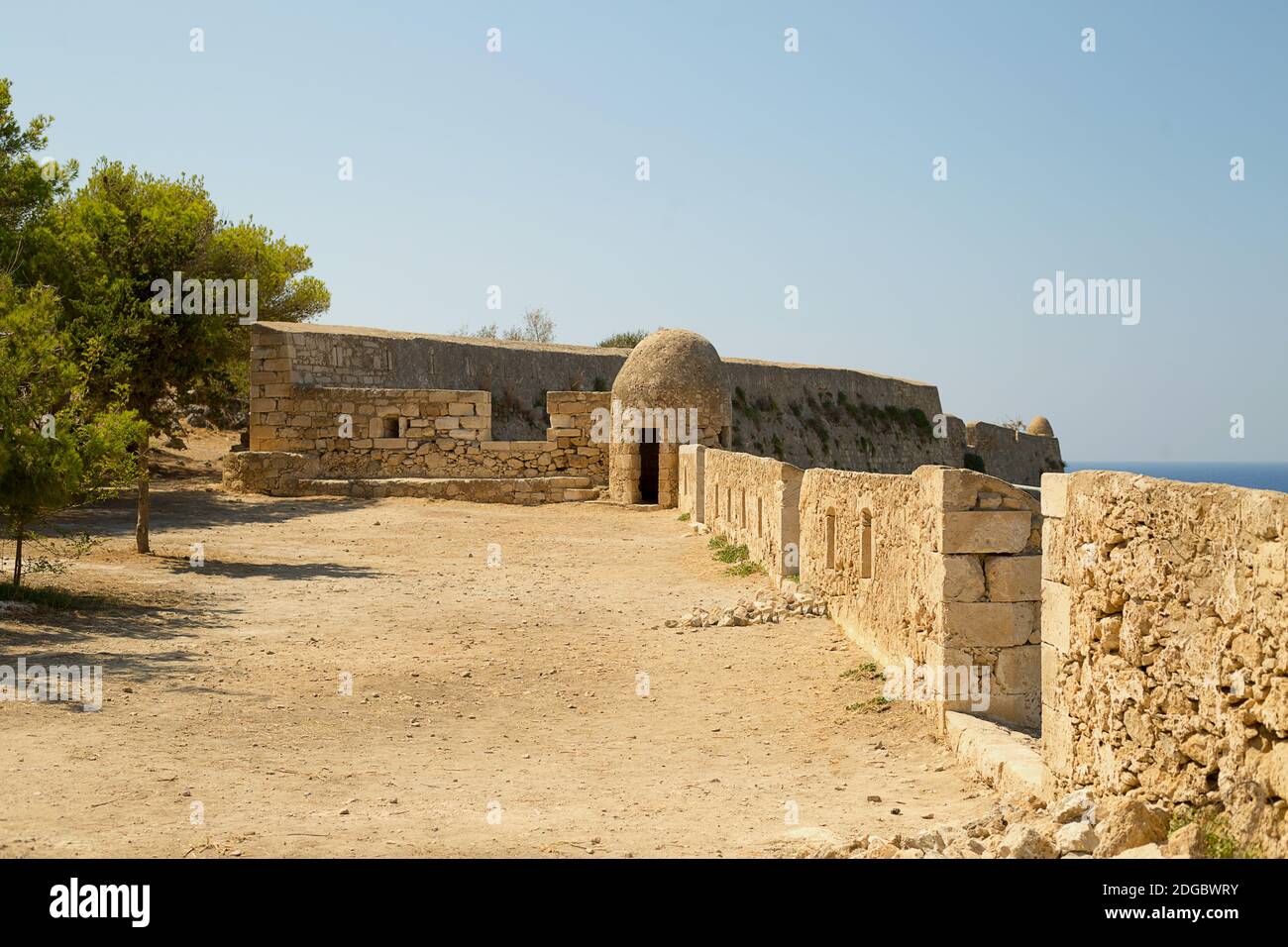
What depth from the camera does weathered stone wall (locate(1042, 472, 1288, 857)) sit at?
3510mm

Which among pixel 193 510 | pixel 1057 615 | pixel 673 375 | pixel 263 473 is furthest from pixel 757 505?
pixel 263 473

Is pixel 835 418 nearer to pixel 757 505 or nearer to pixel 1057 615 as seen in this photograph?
pixel 757 505

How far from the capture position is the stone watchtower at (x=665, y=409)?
2170 centimetres

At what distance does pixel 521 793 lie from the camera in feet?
19.2

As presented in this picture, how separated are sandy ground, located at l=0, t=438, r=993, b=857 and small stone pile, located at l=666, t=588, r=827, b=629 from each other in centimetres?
21

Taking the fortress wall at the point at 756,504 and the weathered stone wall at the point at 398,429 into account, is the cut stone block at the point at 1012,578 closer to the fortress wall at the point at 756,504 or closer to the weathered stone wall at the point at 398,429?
the fortress wall at the point at 756,504

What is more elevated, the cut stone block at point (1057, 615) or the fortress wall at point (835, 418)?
the fortress wall at point (835, 418)

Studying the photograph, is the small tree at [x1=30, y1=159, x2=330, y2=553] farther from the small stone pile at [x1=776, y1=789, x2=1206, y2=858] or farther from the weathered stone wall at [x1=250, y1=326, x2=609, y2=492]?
the small stone pile at [x1=776, y1=789, x2=1206, y2=858]

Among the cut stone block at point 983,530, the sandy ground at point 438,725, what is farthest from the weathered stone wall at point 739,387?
the cut stone block at point 983,530

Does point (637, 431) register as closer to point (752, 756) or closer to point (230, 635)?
point (230, 635)

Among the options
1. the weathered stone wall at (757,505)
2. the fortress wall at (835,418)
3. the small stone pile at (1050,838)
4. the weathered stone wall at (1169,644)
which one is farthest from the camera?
the fortress wall at (835,418)

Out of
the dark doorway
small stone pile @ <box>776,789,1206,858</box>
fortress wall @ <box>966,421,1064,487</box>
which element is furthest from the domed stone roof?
fortress wall @ <box>966,421,1064,487</box>
